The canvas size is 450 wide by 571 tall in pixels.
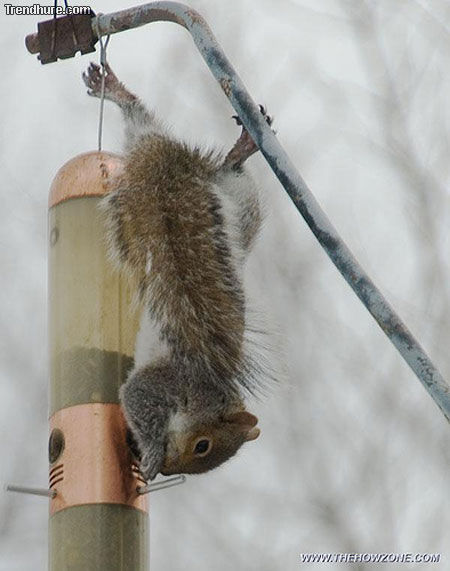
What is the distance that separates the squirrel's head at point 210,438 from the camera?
13.6 feet

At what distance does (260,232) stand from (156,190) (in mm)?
533

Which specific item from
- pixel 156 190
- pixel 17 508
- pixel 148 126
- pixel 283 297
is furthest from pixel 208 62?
pixel 17 508

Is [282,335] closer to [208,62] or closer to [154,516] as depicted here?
[208,62]

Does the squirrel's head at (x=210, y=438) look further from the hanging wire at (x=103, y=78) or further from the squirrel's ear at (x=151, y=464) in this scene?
the hanging wire at (x=103, y=78)

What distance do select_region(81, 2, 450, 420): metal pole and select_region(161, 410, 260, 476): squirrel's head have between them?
109 centimetres

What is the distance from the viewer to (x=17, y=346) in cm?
764

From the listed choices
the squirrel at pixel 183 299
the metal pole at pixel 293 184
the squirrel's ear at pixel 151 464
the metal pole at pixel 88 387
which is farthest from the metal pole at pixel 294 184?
the squirrel's ear at pixel 151 464

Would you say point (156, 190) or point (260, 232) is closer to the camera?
point (156, 190)

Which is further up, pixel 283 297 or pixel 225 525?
pixel 283 297

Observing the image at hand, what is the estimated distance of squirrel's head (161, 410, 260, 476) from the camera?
13.6 ft

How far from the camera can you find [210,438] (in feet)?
13.7

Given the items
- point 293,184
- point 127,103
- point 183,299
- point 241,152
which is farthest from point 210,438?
point 293,184

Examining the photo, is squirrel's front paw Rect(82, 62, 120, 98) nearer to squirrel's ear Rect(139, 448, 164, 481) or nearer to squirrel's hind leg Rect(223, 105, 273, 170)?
squirrel's hind leg Rect(223, 105, 273, 170)

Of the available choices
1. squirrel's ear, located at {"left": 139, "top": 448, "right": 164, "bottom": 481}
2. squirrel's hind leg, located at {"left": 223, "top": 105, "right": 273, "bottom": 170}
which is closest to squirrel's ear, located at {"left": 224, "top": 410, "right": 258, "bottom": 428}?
squirrel's ear, located at {"left": 139, "top": 448, "right": 164, "bottom": 481}
